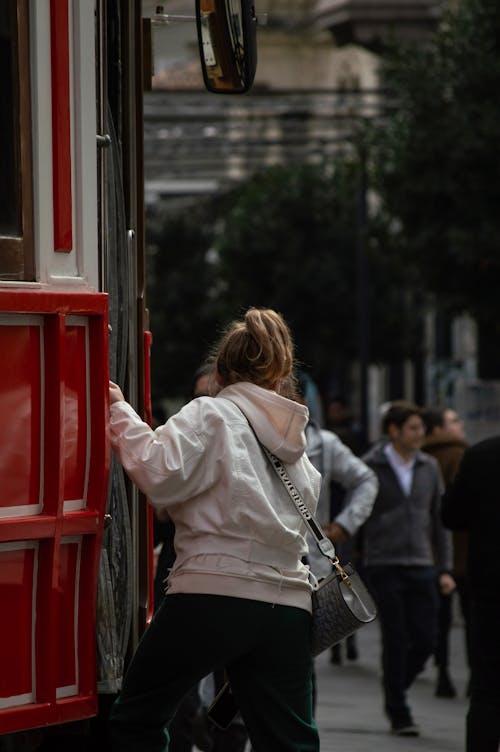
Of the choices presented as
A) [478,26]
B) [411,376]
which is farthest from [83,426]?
[411,376]

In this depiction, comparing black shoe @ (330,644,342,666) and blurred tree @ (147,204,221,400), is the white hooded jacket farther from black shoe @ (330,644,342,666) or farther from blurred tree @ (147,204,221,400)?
blurred tree @ (147,204,221,400)

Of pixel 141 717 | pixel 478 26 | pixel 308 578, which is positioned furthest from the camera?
pixel 478 26

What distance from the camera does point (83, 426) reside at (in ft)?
15.2

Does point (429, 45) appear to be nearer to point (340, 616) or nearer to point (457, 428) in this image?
point (457, 428)

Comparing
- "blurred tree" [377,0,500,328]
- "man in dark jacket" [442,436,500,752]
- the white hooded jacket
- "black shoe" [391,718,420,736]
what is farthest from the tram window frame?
"blurred tree" [377,0,500,328]

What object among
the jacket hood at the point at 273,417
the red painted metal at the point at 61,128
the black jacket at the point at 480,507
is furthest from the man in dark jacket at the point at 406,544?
the red painted metal at the point at 61,128

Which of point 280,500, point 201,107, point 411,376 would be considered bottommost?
point 411,376

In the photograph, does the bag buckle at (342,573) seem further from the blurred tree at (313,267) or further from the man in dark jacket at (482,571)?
the blurred tree at (313,267)

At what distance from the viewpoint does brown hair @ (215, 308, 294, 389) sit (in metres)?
5.50

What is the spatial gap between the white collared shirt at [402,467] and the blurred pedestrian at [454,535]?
44 centimetres

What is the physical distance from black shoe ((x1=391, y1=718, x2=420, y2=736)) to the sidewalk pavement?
0.15 ft

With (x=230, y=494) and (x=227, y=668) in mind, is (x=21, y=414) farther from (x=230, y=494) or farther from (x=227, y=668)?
(x=227, y=668)

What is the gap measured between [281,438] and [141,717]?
879mm

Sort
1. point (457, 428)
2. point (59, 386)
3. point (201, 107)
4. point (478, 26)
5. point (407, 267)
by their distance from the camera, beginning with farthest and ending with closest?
1. point (201, 107)
2. point (407, 267)
3. point (478, 26)
4. point (457, 428)
5. point (59, 386)
